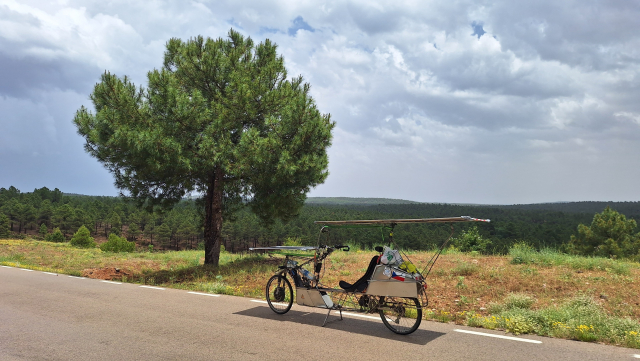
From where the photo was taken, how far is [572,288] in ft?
33.6

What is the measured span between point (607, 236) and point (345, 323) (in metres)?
64.2

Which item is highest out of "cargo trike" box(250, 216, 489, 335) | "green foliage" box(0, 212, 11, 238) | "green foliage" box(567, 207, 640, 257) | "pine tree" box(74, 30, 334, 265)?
"pine tree" box(74, 30, 334, 265)

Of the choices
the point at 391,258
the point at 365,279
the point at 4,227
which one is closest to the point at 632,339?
the point at 391,258

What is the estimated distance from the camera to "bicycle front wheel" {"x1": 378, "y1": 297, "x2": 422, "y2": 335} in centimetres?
680

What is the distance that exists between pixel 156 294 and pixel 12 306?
296 cm

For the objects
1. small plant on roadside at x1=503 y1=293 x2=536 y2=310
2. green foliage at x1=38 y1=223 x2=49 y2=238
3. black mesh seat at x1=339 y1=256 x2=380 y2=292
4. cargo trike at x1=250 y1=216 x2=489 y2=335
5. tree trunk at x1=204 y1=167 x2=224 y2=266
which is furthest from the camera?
green foliage at x1=38 y1=223 x2=49 y2=238

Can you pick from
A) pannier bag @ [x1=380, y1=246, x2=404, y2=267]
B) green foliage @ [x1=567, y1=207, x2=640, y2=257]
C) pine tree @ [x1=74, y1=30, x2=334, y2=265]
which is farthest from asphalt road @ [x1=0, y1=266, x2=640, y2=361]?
green foliage @ [x1=567, y1=207, x2=640, y2=257]

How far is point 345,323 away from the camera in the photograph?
24.8 feet

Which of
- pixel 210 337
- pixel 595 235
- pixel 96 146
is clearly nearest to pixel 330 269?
pixel 210 337

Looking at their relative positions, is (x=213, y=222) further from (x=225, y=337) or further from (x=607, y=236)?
(x=607, y=236)

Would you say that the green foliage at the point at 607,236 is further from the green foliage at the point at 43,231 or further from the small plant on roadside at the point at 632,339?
the green foliage at the point at 43,231

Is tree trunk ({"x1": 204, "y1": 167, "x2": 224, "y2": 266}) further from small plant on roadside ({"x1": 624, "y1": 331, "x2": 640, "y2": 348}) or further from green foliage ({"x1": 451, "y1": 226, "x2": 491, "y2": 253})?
small plant on roadside ({"x1": 624, "y1": 331, "x2": 640, "y2": 348})

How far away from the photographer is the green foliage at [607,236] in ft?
182

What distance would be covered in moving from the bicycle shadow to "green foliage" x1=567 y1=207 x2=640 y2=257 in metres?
58.2
